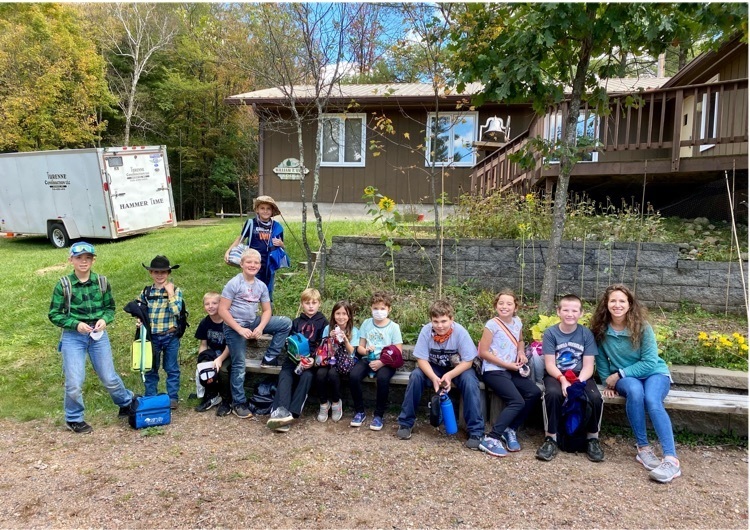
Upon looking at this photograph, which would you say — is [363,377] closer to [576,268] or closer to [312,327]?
[312,327]

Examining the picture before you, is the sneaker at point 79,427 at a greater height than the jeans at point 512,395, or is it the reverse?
the jeans at point 512,395

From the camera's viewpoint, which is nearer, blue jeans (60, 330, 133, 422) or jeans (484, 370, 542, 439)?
jeans (484, 370, 542, 439)

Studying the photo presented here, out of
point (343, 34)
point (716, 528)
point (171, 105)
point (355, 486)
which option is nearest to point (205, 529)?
point (355, 486)

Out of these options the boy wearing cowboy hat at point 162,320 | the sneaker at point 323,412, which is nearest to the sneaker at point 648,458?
the sneaker at point 323,412

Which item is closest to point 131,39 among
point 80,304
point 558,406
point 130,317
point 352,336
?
point 130,317

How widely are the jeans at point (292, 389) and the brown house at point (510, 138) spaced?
290 cm

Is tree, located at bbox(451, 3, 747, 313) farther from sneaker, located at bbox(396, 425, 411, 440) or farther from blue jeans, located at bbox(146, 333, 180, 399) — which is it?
blue jeans, located at bbox(146, 333, 180, 399)

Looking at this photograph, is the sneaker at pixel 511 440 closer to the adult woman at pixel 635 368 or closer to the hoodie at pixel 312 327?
the adult woman at pixel 635 368

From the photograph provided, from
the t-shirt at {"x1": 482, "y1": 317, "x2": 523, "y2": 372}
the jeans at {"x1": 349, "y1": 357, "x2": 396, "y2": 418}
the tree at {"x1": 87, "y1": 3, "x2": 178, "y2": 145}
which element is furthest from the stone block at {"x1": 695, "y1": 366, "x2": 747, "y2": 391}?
the tree at {"x1": 87, "y1": 3, "x2": 178, "y2": 145}

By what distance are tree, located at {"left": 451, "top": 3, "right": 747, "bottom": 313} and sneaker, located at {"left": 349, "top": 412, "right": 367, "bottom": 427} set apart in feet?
7.16

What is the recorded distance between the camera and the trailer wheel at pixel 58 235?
14367 millimetres

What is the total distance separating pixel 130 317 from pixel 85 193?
859 cm

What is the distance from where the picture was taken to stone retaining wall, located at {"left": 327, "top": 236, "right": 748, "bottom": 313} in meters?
5.73

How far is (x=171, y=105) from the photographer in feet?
86.9
